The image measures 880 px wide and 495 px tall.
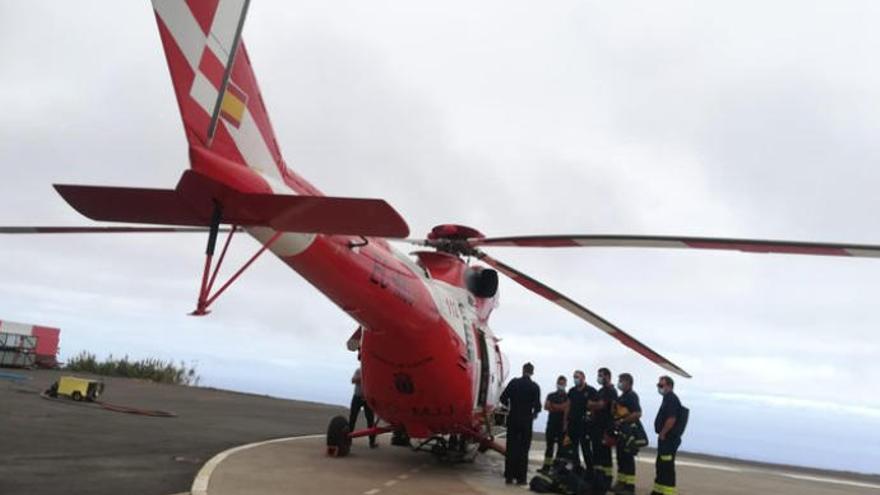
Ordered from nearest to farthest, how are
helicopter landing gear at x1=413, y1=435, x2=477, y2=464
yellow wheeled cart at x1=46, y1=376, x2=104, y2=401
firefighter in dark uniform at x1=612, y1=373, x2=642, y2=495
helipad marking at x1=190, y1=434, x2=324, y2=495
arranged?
helipad marking at x1=190, y1=434, x2=324, y2=495
firefighter in dark uniform at x1=612, y1=373, x2=642, y2=495
helicopter landing gear at x1=413, y1=435, x2=477, y2=464
yellow wheeled cart at x1=46, y1=376, x2=104, y2=401

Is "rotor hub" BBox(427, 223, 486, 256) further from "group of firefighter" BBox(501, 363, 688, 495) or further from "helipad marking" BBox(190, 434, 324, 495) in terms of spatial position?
"helipad marking" BBox(190, 434, 324, 495)

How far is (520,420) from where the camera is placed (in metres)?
11.3

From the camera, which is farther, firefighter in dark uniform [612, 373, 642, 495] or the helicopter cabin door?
the helicopter cabin door

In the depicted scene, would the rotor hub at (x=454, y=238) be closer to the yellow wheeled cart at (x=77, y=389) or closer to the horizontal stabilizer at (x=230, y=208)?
the horizontal stabilizer at (x=230, y=208)

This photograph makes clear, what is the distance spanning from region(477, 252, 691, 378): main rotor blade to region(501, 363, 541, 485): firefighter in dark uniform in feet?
4.84

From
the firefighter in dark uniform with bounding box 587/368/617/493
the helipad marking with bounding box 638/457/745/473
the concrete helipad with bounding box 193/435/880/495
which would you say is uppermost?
the firefighter in dark uniform with bounding box 587/368/617/493

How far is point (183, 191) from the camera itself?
591 cm

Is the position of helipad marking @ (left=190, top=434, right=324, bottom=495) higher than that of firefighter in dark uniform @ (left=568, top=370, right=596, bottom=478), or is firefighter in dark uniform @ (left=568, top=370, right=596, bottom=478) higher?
firefighter in dark uniform @ (left=568, top=370, right=596, bottom=478)

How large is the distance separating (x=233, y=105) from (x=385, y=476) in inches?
250

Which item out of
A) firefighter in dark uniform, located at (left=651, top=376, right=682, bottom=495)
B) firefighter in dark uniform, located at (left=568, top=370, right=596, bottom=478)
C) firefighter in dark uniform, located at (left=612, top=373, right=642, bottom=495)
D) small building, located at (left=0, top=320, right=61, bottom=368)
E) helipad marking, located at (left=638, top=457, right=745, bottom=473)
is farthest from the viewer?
small building, located at (left=0, top=320, right=61, bottom=368)

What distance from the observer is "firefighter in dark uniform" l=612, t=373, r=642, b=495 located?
35.9 ft

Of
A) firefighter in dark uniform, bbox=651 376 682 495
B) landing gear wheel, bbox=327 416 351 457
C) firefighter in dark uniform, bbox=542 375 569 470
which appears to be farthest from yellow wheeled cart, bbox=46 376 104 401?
firefighter in dark uniform, bbox=651 376 682 495

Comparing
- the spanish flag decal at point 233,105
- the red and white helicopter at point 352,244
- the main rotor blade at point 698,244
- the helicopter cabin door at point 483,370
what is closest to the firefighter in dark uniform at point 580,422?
the red and white helicopter at point 352,244

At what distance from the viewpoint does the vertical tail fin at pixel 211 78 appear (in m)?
5.14
